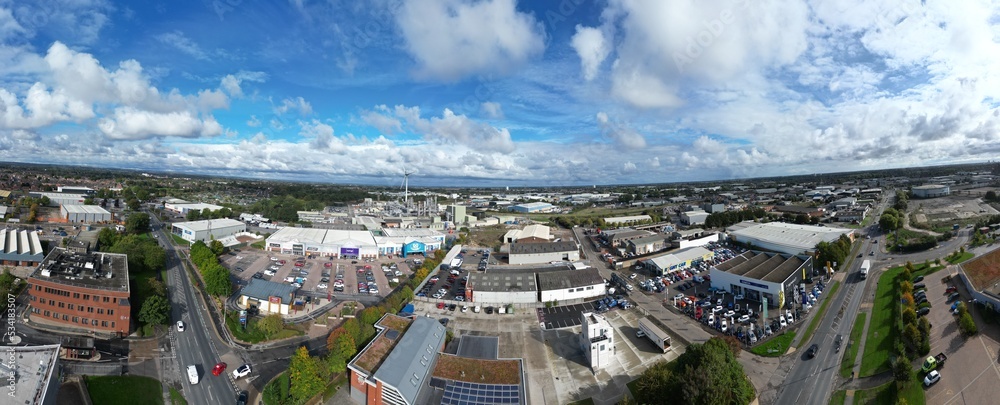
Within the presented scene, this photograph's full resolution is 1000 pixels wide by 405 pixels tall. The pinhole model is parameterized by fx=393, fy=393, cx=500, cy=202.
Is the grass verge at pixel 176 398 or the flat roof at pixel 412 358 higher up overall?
the flat roof at pixel 412 358

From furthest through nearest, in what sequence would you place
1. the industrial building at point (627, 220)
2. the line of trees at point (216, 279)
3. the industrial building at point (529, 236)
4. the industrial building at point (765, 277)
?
1. the industrial building at point (627, 220)
2. the industrial building at point (529, 236)
3. the line of trees at point (216, 279)
4. the industrial building at point (765, 277)

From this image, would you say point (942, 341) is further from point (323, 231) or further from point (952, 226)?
point (323, 231)

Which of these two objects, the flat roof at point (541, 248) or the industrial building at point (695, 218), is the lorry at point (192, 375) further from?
the industrial building at point (695, 218)

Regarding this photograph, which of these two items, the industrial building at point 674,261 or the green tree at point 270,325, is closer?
the green tree at point 270,325

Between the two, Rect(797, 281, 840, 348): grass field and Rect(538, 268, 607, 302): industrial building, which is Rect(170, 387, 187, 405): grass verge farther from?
Rect(797, 281, 840, 348): grass field

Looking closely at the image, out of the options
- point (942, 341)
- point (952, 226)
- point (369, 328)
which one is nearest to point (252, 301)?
point (369, 328)

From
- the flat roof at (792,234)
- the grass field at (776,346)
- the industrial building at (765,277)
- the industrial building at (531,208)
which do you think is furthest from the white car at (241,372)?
the industrial building at (531,208)

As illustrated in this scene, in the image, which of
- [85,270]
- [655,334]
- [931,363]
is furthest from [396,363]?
[931,363]
